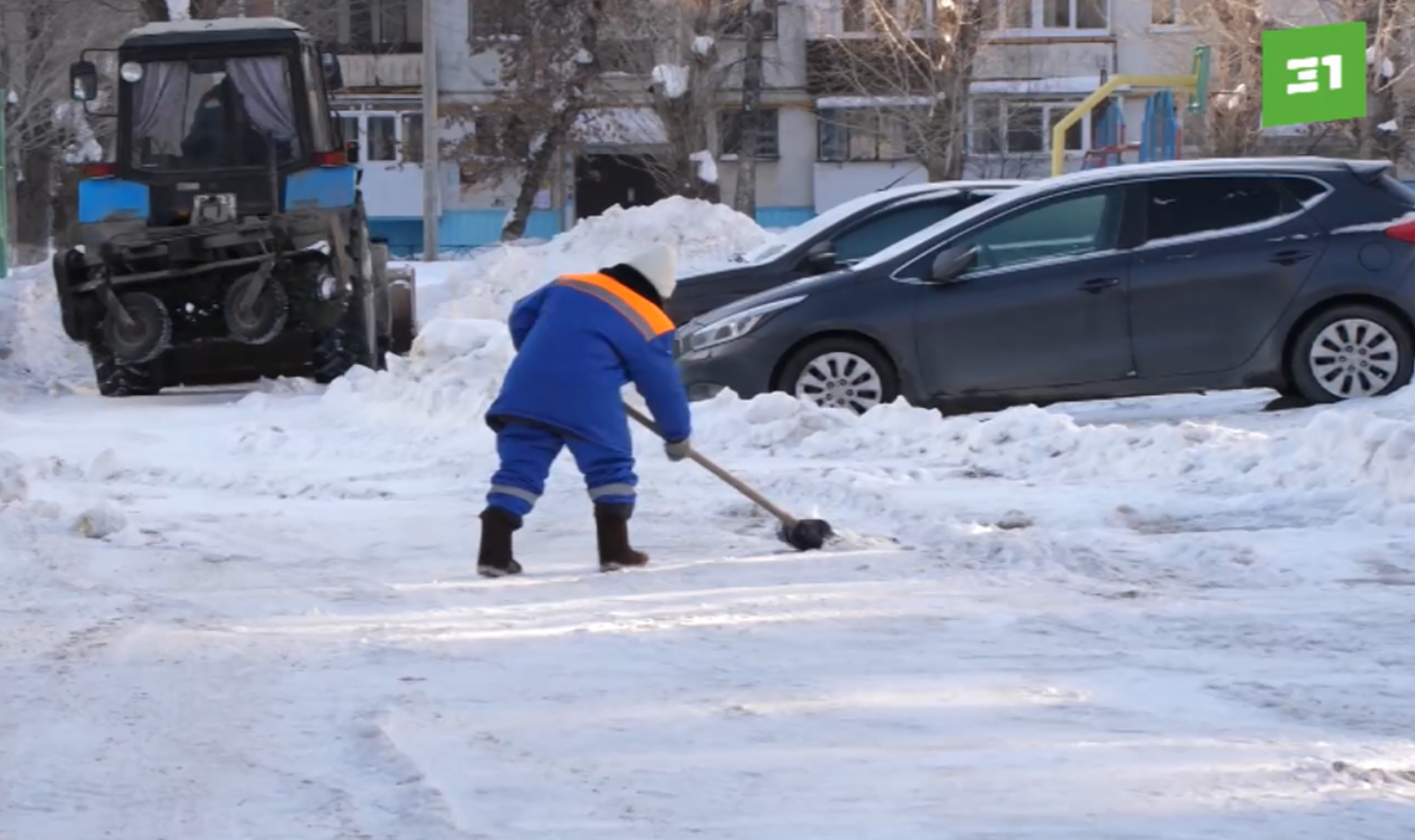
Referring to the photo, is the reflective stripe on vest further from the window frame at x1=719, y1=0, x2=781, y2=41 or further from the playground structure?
the window frame at x1=719, y1=0, x2=781, y2=41

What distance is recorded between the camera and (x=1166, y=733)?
520 centimetres

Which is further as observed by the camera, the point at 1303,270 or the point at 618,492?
the point at 1303,270

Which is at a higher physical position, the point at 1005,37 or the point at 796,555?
the point at 1005,37

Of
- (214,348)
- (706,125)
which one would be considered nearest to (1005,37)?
(706,125)

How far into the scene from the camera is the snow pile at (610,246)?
2481 cm

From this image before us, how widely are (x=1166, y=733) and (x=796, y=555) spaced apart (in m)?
3.07

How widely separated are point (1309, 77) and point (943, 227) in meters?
18.5

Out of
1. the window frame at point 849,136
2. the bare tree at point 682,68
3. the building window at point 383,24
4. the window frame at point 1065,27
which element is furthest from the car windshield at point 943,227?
the building window at point 383,24

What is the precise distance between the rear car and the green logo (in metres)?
12.5

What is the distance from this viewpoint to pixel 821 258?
1479 cm

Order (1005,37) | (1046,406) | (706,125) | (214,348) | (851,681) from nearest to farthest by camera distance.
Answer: (851,681)
(1046,406)
(214,348)
(706,125)
(1005,37)

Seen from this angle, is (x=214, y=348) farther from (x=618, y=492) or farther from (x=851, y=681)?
(x=851, y=681)

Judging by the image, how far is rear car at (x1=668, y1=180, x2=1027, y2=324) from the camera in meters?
15.4

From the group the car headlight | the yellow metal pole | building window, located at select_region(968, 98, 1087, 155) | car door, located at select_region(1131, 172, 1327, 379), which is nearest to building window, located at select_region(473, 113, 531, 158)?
building window, located at select_region(968, 98, 1087, 155)
